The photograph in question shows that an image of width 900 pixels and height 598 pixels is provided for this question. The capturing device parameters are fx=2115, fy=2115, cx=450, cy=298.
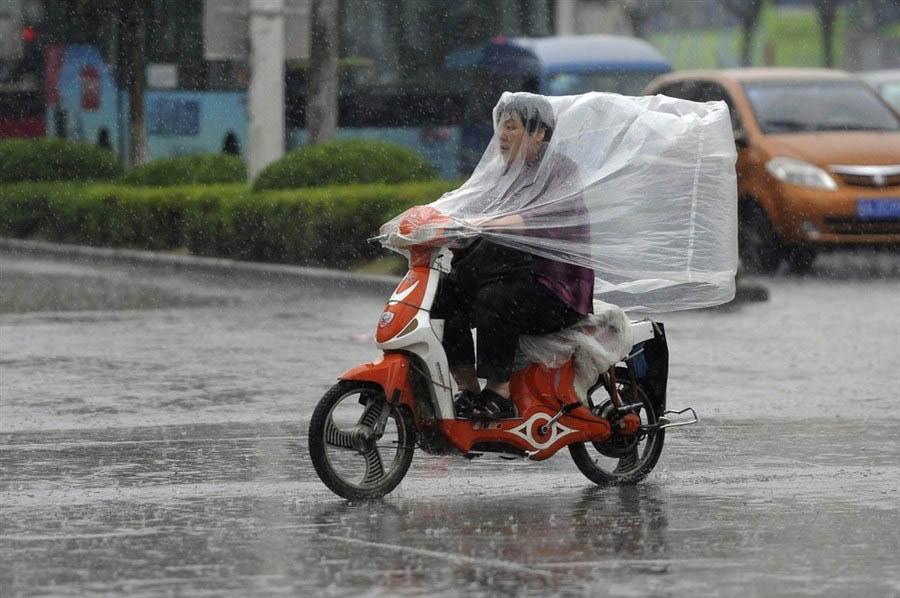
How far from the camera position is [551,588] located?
6.21m

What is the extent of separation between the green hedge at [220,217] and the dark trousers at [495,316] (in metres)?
10.6

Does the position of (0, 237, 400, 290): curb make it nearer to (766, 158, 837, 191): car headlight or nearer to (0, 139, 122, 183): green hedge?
(0, 139, 122, 183): green hedge

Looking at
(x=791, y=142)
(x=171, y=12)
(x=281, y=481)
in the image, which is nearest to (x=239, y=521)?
(x=281, y=481)

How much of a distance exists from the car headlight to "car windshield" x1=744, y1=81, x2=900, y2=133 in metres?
0.67

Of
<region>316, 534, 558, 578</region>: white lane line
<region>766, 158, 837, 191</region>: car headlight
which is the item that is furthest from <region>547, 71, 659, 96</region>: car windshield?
<region>316, 534, 558, 578</region>: white lane line

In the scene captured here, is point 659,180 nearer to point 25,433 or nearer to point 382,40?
point 25,433

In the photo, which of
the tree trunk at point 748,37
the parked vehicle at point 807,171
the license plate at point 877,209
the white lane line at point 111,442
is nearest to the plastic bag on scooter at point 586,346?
the white lane line at point 111,442

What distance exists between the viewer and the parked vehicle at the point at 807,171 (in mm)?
19688

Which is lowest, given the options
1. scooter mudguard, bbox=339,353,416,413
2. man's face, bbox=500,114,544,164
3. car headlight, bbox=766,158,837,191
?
car headlight, bbox=766,158,837,191

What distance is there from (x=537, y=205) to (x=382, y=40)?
23.9 m

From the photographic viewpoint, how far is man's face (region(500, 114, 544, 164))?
811 cm

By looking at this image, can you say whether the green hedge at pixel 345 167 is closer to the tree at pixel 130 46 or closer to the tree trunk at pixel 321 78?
the tree trunk at pixel 321 78

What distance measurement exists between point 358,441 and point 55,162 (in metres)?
21.1

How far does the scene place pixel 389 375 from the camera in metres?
7.82
